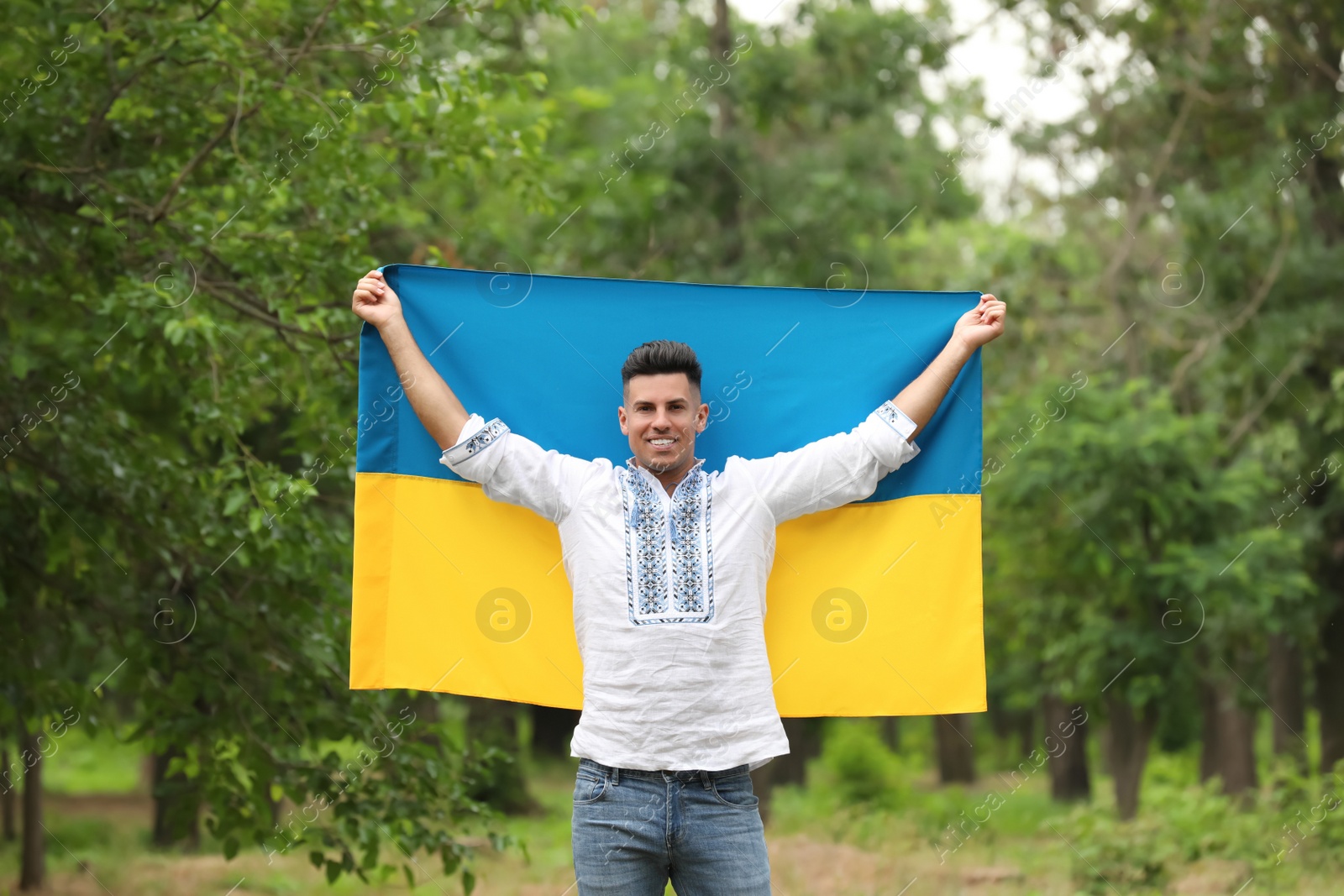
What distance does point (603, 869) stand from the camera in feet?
10.9

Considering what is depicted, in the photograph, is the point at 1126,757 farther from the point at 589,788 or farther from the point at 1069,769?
the point at 589,788

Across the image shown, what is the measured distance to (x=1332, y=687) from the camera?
14336 mm

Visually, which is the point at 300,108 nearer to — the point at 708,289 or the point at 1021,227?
the point at 708,289

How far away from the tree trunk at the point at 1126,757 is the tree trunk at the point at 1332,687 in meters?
2.36

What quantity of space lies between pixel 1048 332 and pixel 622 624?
1262 centimetres

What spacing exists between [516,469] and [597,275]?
8.80 m

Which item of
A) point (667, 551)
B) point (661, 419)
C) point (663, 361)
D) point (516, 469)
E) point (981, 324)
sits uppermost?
point (981, 324)

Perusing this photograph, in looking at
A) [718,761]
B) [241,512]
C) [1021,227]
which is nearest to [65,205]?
[241,512]

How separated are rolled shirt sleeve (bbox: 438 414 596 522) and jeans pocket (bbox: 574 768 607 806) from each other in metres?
0.75

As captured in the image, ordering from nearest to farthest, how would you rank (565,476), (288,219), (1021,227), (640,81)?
(565,476)
(288,219)
(640,81)
(1021,227)

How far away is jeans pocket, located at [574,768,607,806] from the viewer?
3322 millimetres

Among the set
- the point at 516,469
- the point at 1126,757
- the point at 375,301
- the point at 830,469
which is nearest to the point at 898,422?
the point at 830,469

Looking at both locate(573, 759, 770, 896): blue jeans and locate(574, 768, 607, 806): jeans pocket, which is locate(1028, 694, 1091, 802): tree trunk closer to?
locate(573, 759, 770, 896): blue jeans

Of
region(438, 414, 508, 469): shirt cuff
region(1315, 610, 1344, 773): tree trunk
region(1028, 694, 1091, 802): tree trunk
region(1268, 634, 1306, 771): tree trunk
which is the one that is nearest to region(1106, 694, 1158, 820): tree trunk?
region(1268, 634, 1306, 771): tree trunk
